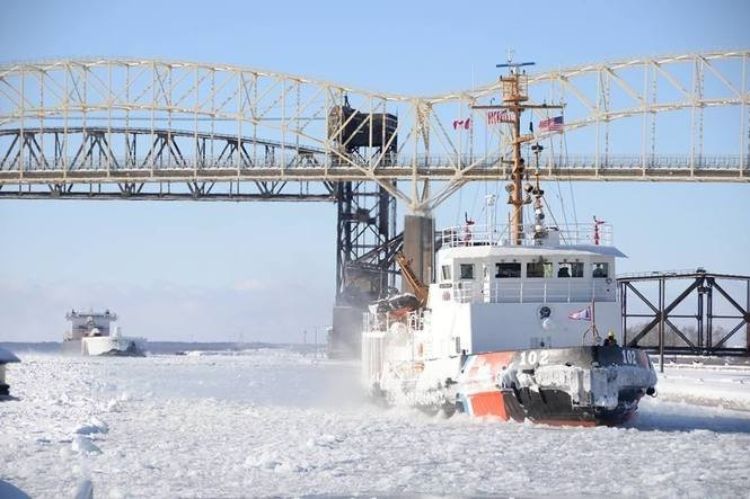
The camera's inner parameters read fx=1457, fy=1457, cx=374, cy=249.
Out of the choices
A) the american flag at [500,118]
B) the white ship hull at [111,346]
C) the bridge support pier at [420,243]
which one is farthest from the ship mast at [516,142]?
the white ship hull at [111,346]

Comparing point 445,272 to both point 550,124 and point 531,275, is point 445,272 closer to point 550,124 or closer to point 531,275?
point 531,275

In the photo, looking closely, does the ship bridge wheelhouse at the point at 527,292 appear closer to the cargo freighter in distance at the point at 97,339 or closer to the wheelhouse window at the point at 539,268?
the wheelhouse window at the point at 539,268

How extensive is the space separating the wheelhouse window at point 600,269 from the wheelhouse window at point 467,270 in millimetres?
3185

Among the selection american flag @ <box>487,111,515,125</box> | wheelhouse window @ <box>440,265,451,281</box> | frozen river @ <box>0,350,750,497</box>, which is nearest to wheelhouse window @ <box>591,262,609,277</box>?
wheelhouse window @ <box>440,265,451,281</box>

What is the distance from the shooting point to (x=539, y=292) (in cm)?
3747

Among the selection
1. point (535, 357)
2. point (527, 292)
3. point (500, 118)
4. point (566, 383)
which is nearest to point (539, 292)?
point (527, 292)

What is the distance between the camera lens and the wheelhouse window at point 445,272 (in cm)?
3944

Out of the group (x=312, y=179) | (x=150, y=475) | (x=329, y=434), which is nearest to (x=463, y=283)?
(x=329, y=434)

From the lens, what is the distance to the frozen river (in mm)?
23859

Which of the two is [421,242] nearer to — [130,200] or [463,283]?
[130,200]

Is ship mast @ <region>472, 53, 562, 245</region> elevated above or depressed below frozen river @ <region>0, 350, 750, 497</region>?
above

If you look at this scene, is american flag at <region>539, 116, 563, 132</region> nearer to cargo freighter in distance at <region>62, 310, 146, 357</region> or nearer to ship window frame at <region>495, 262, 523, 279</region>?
ship window frame at <region>495, 262, 523, 279</region>

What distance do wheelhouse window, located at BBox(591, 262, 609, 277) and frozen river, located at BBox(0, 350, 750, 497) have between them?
4.05 m

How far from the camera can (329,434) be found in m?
33.2
